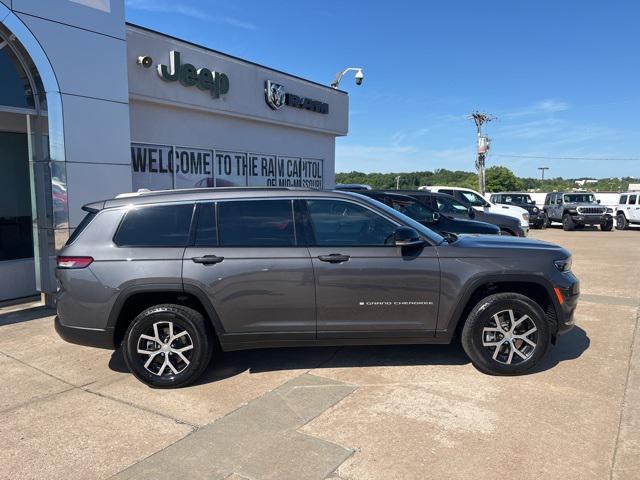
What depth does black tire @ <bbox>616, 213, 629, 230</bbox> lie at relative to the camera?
24.3 meters

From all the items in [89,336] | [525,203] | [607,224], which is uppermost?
[525,203]

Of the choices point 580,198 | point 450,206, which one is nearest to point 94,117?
point 450,206

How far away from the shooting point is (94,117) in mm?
7285

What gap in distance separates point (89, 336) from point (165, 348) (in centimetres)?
68

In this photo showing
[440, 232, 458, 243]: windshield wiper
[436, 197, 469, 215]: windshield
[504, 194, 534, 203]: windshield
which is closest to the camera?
[440, 232, 458, 243]: windshield wiper

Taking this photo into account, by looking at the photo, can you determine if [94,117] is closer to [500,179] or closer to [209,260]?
[209,260]

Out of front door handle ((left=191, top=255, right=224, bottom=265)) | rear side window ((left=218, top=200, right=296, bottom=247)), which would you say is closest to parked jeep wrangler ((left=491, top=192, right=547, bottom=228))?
rear side window ((left=218, top=200, right=296, bottom=247))

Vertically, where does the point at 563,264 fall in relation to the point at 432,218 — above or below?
below

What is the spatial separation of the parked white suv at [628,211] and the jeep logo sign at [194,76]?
21.5 meters

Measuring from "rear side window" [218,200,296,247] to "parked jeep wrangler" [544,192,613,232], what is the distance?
2212 cm

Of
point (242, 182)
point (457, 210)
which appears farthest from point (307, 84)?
point (457, 210)

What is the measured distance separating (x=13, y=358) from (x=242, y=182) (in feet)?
24.2

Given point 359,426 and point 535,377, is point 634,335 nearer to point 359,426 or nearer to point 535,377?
point 535,377

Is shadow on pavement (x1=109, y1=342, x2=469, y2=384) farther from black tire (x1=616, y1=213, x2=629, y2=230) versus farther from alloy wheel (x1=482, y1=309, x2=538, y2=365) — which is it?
black tire (x1=616, y1=213, x2=629, y2=230)
